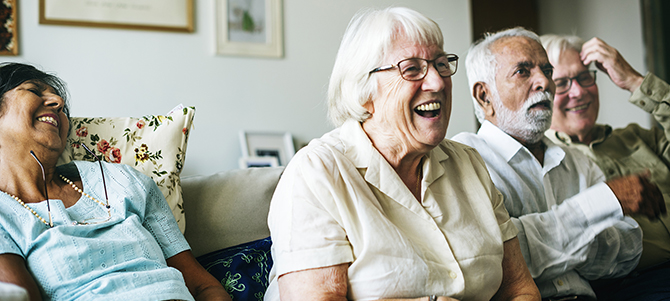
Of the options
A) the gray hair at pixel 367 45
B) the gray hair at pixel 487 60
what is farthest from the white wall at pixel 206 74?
the gray hair at pixel 367 45

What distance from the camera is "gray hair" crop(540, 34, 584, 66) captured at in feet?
6.59

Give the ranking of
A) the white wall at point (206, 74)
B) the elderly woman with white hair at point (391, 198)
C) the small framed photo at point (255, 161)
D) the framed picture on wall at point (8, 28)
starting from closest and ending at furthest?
the elderly woman with white hair at point (391, 198) → the framed picture on wall at point (8, 28) → the white wall at point (206, 74) → the small framed photo at point (255, 161)

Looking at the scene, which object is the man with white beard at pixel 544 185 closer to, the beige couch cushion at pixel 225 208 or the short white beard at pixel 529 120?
the short white beard at pixel 529 120

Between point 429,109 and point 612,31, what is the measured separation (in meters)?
3.44

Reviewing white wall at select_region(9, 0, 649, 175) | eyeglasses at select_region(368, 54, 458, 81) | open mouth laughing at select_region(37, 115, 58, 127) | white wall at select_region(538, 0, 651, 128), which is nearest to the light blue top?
open mouth laughing at select_region(37, 115, 58, 127)

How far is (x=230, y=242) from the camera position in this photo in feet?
4.66

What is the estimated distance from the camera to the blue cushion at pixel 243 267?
126 cm

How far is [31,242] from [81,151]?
0.39 m

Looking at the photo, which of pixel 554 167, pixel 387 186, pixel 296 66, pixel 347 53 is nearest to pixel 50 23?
pixel 296 66

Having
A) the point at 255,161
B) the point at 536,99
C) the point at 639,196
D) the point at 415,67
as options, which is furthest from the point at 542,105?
the point at 255,161

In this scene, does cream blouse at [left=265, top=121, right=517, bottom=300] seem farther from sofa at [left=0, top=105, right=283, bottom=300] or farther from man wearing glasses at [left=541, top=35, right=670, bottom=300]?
man wearing glasses at [left=541, top=35, right=670, bottom=300]

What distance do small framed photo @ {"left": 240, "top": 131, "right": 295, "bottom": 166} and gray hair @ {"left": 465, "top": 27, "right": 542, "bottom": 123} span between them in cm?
160

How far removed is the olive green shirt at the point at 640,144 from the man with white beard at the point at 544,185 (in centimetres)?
29

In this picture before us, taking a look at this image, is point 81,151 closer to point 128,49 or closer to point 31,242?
point 31,242
